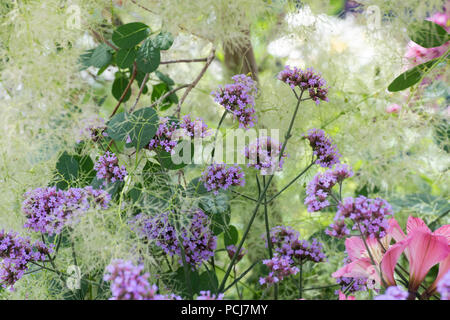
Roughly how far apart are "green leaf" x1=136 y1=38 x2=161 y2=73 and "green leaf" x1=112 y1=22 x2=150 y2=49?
1cm

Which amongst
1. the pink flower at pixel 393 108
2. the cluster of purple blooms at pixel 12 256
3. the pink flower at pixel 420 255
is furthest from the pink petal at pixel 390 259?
the pink flower at pixel 393 108

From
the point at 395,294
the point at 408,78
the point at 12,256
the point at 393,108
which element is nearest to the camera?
the point at 395,294

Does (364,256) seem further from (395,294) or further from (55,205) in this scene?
(55,205)

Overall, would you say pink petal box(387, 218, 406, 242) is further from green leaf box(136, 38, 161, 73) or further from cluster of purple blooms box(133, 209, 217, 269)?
green leaf box(136, 38, 161, 73)

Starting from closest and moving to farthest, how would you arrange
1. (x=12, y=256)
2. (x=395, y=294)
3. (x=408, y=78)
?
(x=395, y=294)
(x=12, y=256)
(x=408, y=78)

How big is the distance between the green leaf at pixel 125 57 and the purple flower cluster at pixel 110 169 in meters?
0.15

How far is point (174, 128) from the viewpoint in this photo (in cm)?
35

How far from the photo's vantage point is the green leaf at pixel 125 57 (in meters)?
0.46

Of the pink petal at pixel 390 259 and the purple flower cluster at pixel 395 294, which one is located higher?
the pink petal at pixel 390 259

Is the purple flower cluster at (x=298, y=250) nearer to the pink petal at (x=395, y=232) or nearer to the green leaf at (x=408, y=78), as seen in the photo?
the pink petal at (x=395, y=232)

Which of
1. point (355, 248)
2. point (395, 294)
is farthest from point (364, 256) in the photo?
point (395, 294)

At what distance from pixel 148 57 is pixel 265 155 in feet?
0.59
